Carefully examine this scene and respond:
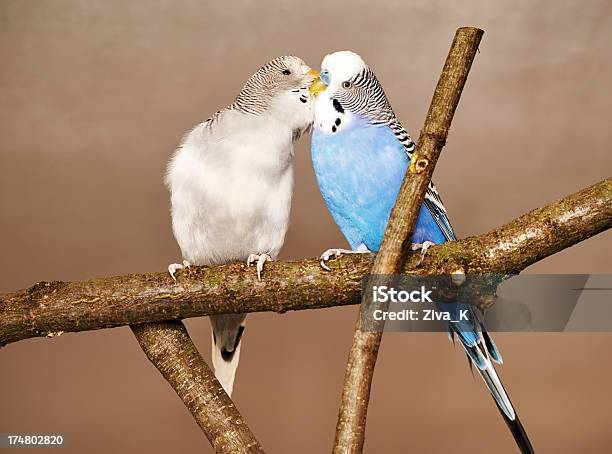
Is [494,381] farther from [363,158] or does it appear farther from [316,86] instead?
[316,86]

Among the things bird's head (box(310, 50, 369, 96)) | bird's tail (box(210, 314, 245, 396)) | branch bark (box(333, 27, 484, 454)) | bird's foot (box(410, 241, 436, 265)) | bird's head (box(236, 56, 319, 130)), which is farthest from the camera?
bird's tail (box(210, 314, 245, 396))

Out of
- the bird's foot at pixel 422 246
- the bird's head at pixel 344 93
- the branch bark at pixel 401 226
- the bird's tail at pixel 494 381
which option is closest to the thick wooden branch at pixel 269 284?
the bird's foot at pixel 422 246

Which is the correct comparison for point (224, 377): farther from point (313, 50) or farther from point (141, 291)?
point (313, 50)

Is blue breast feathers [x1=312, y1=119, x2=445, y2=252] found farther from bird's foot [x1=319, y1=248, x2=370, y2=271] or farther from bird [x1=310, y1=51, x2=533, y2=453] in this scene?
bird's foot [x1=319, y1=248, x2=370, y2=271]

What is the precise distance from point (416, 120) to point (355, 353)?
1.75 metres

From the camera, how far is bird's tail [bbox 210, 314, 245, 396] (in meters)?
2.80

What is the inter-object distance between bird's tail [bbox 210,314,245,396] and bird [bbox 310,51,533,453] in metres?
0.56

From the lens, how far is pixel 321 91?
2443mm

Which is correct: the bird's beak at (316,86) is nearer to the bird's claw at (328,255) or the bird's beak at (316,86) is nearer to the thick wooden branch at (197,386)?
the bird's claw at (328,255)

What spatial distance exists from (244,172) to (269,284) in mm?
382

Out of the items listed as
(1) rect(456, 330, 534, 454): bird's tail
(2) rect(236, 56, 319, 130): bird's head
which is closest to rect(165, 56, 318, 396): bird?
(2) rect(236, 56, 319, 130): bird's head

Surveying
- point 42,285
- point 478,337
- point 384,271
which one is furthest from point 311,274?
point 42,285

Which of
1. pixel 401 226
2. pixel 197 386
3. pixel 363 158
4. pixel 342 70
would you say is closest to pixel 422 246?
pixel 401 226

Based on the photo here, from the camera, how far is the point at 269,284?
94.9 inches
